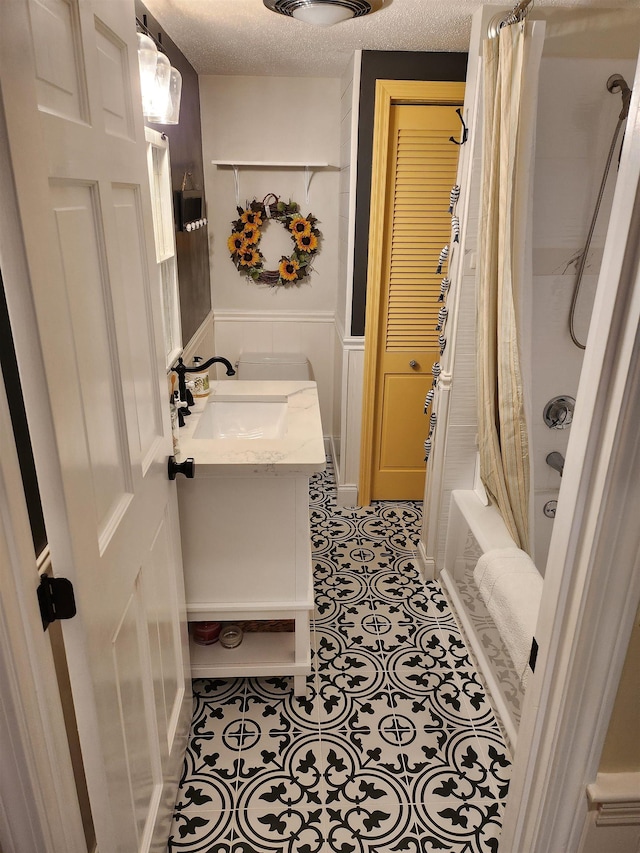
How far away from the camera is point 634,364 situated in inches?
31.3

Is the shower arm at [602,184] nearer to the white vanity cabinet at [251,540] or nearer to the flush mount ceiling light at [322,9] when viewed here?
the flush mount ceiling light at [322,9]

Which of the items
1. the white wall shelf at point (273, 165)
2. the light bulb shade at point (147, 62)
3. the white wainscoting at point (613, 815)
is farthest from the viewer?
the white wall shelf at point (273, 165)

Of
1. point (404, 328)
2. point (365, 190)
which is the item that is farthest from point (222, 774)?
point (365, 190)

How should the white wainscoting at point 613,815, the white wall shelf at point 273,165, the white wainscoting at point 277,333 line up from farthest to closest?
the white wainscoting at point 277,333, the white wall shelf at point 273,165, the white wainscoting at point 613,815

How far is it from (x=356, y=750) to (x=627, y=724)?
110cm

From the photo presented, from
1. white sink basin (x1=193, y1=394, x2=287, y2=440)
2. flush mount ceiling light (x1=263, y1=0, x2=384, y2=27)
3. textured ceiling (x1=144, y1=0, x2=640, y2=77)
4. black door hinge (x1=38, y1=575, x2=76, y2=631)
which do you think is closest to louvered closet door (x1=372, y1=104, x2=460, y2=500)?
textured ceiling (x1=144, y1=0, x2=640, y2=77)

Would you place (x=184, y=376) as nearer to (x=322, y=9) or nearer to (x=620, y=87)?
(x=322, y=9)

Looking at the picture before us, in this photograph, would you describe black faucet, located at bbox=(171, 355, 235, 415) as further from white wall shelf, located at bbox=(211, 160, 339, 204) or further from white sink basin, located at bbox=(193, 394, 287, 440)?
white wall shelf, located at bbox=(211, 160, 339, 204)

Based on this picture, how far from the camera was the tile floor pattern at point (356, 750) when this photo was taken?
165 centimetres

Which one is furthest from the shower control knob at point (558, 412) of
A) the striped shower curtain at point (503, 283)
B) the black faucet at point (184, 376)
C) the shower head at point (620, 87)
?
the black faucet at point (184, 376)

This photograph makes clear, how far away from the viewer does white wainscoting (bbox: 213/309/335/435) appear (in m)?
3.78

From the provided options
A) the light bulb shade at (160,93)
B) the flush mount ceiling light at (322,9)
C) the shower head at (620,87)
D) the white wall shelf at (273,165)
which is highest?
the flush mount ceiling light at (322,9)

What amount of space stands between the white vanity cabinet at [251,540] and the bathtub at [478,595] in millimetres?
658

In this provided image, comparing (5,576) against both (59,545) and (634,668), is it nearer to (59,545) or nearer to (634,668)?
(59,545)
